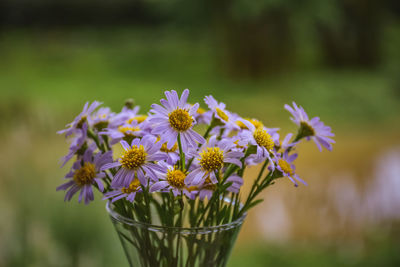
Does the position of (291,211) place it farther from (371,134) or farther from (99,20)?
(99,20)

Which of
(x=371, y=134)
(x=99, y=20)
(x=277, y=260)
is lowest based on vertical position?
(x=277, y=260)

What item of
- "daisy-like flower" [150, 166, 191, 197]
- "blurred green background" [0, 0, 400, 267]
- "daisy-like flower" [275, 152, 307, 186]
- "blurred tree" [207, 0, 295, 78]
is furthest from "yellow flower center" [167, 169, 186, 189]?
"blurred tree" [207, 0, 295, 78]

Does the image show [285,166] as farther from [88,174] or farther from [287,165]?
[88,174]

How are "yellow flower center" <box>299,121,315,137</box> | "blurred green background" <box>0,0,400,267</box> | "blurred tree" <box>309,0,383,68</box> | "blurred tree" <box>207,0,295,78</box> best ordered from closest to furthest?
"yellow flower center" <box>299,121,315,137</box> < "blurred green background" <box>0,0,400,267</box> < "blurred tree" <box>207,0,295,78</box> < "blurred tree" <box>309,0,383,68</box>

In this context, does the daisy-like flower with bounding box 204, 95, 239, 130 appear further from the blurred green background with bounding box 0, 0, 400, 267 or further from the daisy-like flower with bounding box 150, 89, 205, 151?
the blurred green background with bounding box 0, 0, 400, 267

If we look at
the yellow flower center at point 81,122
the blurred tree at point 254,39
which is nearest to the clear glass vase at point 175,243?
the yellow flower center at point 81,122

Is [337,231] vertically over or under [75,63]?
under

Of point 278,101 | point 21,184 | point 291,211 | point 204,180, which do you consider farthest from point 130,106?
point 278,101
